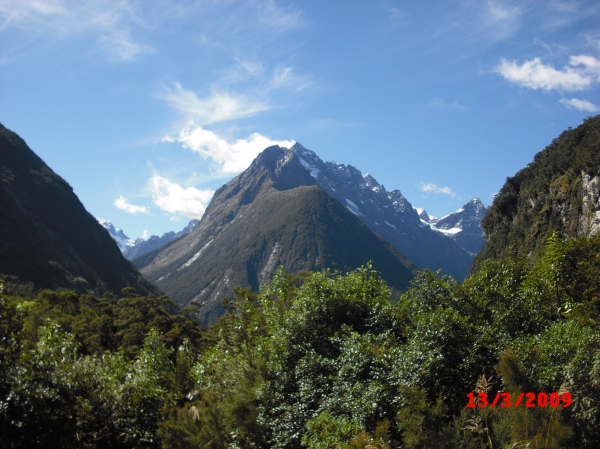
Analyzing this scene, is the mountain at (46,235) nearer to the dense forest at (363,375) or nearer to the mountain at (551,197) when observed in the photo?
the dense forest at (363,375)

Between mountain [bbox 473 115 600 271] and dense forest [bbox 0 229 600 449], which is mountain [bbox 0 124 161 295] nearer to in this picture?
dense forest [bbox 0 229 600 449]

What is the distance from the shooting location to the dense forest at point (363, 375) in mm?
11539

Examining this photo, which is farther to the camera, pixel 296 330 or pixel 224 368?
pixel 224 368

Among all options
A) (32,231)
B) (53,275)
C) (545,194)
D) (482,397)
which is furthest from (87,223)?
(482,397)

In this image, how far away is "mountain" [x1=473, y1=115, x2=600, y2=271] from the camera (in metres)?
79.6

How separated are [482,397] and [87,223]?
8399 inches

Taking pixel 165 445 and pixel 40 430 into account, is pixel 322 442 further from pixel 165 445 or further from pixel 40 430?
pixel 40 430

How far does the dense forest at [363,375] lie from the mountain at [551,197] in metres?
56.1

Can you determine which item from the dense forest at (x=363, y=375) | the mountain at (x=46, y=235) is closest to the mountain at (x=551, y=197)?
the dense forest at (x=363, y=375)

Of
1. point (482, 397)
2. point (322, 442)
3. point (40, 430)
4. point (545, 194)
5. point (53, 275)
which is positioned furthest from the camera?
point (53, 275)

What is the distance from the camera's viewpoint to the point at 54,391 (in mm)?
15430
